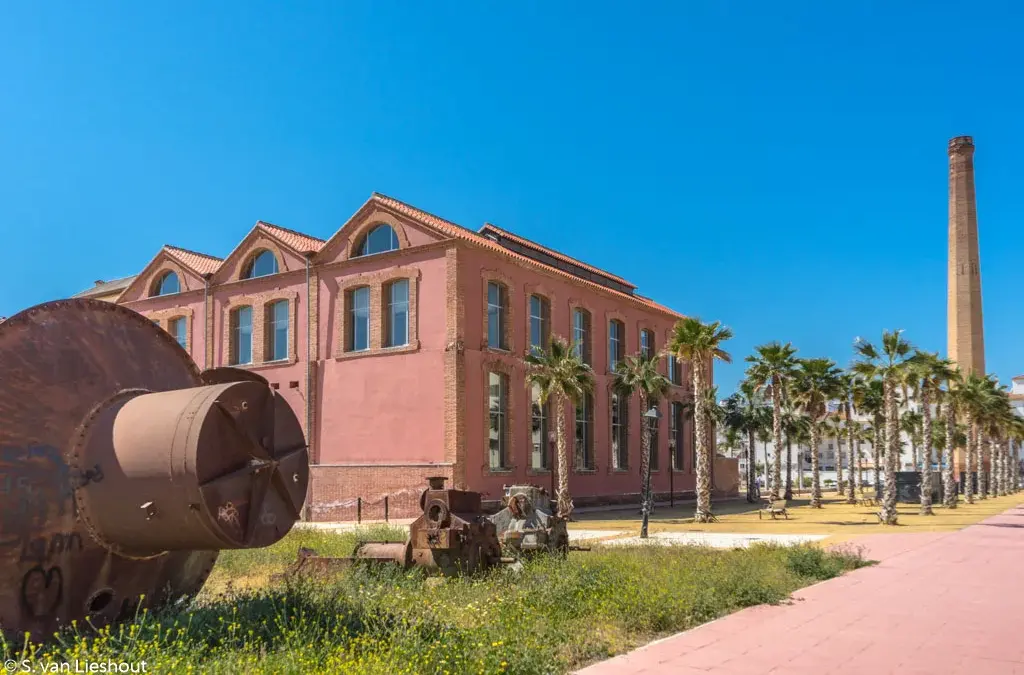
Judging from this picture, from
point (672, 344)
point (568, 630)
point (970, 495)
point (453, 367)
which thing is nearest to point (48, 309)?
point (568, 630)

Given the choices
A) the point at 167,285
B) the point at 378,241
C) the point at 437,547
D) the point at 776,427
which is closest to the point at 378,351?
the point at 378,241

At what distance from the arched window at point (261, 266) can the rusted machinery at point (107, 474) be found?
31574mm

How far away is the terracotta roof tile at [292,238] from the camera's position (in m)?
36.7

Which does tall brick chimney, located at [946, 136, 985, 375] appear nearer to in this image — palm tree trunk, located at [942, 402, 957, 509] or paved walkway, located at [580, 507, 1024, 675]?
palm tree trunk, located at [942, 402, 957, 509]

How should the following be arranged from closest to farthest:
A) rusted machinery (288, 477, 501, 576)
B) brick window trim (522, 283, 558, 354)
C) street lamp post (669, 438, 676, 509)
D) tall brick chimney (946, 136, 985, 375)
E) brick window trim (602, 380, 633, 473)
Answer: rusted machinery (288, 477, 501, 576)
brick window trim (522, 283, 558, 354)
brick window trim (602, 380, 633, 473)
street lamp post (669, 438, 676, 509)
tall brick chimney (946, 136, 985, 375)

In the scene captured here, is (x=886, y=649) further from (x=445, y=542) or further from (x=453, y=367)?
(x=453, y=367)

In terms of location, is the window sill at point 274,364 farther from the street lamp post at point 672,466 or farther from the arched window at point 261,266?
the street lamp post at point 672,466

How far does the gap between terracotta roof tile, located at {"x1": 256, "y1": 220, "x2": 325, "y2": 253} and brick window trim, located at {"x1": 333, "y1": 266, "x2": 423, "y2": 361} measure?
9.40ft

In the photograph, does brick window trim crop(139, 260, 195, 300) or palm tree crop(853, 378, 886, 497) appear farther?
palm tree crop(853, 378, 886, 497)

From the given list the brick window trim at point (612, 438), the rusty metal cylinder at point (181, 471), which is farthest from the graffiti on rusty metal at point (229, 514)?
the brick window trim at point (612, 438)

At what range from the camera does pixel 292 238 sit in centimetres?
3797

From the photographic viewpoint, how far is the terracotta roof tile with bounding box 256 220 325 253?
120 ft

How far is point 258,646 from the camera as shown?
21.6 ft

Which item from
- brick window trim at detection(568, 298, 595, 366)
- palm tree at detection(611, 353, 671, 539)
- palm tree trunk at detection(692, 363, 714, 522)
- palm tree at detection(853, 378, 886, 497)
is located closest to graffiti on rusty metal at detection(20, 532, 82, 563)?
palm tree trunk at detection(692, 363, 714, 522)
